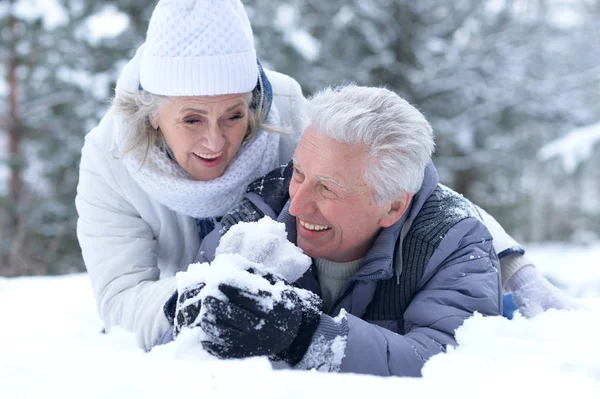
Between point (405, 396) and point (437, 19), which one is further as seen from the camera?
point (437, 19)

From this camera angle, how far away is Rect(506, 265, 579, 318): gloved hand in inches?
111

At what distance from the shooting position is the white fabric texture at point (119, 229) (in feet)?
9.37

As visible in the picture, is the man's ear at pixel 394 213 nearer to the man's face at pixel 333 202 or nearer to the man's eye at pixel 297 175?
the man's face at pixel 333 202

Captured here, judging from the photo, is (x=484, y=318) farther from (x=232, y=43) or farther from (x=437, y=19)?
(x=437, y=19)

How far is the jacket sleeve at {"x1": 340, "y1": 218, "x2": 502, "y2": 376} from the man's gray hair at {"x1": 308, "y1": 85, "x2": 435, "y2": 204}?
1.00 feet

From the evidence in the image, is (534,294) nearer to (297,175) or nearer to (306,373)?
(297,175)

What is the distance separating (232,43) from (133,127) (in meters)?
0.61

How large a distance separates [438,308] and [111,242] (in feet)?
5.29

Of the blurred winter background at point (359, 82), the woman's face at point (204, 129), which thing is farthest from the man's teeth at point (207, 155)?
the blurred winter background at point (359, 82)

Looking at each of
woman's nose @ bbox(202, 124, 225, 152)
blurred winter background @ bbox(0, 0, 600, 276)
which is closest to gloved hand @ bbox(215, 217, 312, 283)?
woman's nose @ bbox(202, 124, 225, 152)

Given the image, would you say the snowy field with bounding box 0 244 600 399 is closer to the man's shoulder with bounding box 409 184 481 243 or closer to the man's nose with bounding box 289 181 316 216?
the man's shoulder with bounding box 409 184 481 243

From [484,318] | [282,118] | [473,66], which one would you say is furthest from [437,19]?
[484,318]

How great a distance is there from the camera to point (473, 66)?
28.8 ft

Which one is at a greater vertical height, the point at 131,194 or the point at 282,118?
the point at 282,118
